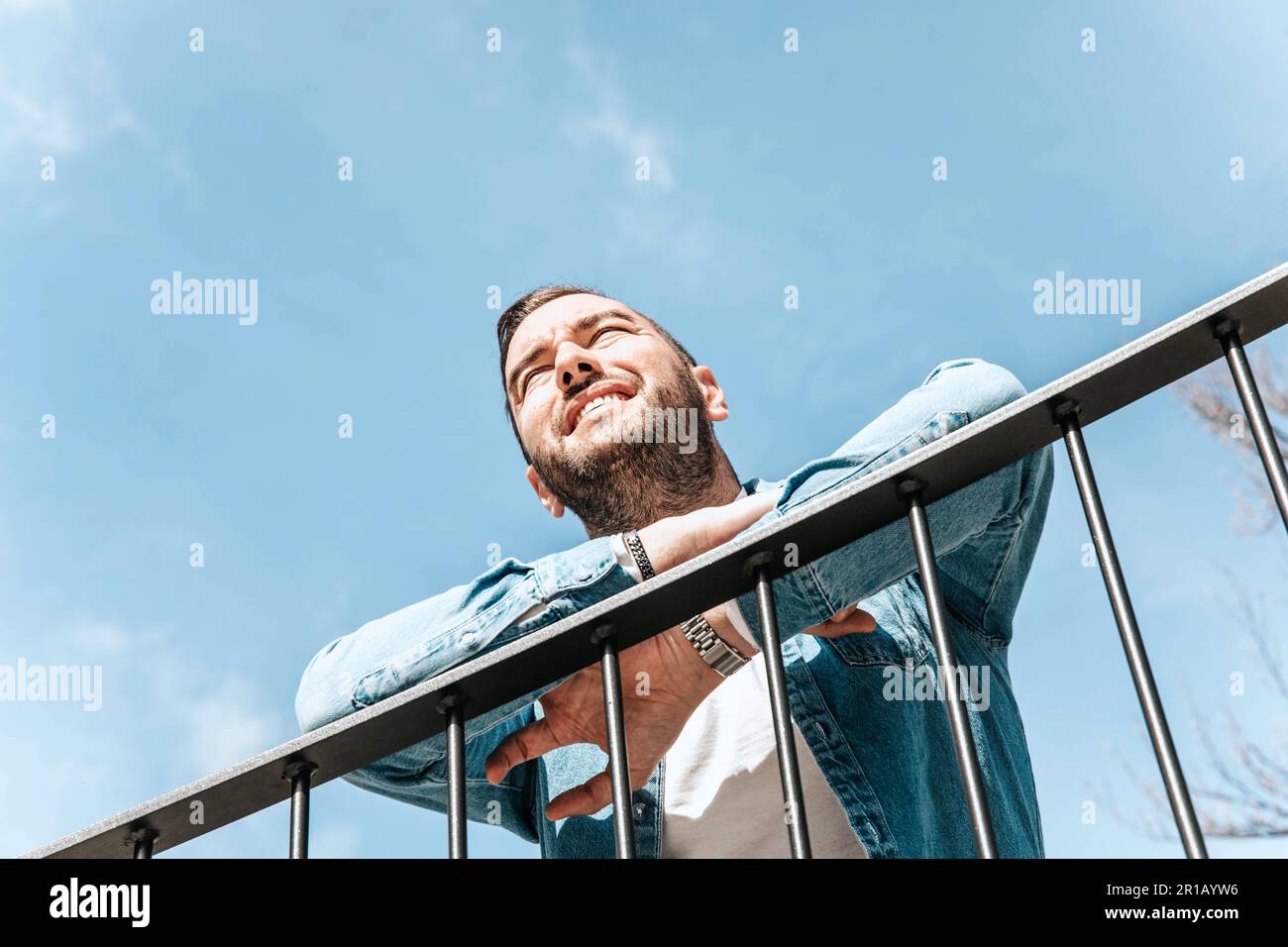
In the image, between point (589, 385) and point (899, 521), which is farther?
point (589, 385)

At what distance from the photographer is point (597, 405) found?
3457 millimetres

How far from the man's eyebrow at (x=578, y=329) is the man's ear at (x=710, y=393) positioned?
10.7 inches

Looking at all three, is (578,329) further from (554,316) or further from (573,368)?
(573,368)

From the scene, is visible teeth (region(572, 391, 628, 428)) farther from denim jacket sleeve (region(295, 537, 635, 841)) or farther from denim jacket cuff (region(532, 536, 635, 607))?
denim jacket cuff (region(532, 536, 635, 607))

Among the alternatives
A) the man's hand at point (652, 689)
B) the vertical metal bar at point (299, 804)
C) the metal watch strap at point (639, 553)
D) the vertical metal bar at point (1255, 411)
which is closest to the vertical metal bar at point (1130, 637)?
the vertical metal bar at point (1255, 411)

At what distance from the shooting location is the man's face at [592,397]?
3355mm

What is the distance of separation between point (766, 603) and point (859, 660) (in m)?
1.06

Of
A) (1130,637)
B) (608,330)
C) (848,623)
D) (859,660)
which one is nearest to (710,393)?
(608,330)
